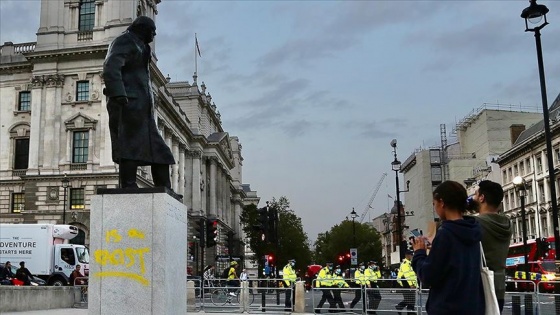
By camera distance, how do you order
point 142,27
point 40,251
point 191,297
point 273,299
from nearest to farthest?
point 142,27, point 191,297, point 273,299, point 40,251

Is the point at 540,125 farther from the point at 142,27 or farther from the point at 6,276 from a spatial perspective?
the point at 142,27

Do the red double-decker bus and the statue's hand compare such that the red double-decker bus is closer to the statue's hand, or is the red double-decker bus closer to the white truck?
the white truck

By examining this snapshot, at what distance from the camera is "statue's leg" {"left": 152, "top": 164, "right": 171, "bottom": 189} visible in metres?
8.30

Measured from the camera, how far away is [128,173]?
8078mm

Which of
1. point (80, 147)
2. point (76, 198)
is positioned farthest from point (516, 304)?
point (80, 147)

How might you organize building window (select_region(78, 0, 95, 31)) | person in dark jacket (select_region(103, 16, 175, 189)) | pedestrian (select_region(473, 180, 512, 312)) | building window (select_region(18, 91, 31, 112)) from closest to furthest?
pedestrian (select_region(473, 180, 512, 312)), person in dark jacket (select_region(103, 16, 175, 189)), building window (select_region(78, 0, 95, 31)), building window (select_region(18, 91, 31, 112))

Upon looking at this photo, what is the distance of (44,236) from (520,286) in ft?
80.3

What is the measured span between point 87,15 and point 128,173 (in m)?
49.3

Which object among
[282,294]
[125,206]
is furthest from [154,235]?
[282,294]

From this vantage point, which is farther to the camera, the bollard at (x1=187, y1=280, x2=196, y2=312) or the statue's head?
the bollard at (x1=187, y1=280, x2=196, y2=312)

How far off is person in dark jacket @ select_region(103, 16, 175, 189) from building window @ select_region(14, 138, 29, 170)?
49.3m

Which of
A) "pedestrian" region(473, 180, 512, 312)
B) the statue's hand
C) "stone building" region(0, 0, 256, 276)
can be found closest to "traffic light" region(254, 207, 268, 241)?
the statue's hand

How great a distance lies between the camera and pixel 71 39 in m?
52.2

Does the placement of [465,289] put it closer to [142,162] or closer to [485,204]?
[485,204]
